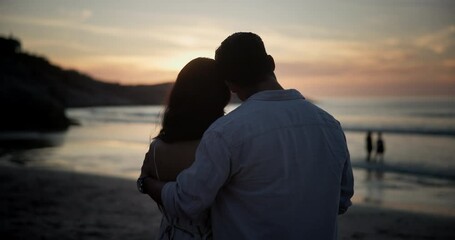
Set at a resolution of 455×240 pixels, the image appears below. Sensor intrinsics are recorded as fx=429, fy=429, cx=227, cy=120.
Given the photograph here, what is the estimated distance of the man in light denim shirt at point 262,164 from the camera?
167 cm

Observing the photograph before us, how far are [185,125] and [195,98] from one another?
0.15 metres

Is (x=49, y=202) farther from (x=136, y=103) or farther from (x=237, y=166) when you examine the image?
(x=136, y=103)

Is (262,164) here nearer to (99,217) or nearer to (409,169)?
(99,217)

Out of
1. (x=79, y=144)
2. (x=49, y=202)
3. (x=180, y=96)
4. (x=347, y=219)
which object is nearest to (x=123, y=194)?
(x=49, y=202)

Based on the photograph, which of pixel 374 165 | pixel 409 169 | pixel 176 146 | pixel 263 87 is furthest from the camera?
pixel 374 165

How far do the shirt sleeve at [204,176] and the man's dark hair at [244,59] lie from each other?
289mm

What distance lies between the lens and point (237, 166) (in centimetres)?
170

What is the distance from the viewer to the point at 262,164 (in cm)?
168

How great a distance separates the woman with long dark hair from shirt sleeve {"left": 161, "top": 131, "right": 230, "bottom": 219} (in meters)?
0.38

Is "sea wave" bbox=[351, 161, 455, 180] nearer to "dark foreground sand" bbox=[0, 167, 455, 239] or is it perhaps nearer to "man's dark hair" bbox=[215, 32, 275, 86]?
"dark foreground sand" bbox=[0, 167, 455, 239]

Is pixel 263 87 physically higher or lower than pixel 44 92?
higher

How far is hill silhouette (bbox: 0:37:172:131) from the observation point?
3391 centimetres

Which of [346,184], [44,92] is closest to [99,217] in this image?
[346,184]

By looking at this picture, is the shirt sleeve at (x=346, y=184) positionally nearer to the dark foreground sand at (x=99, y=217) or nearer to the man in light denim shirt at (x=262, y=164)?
the man in light denim shirt at (x=262, y=164)
